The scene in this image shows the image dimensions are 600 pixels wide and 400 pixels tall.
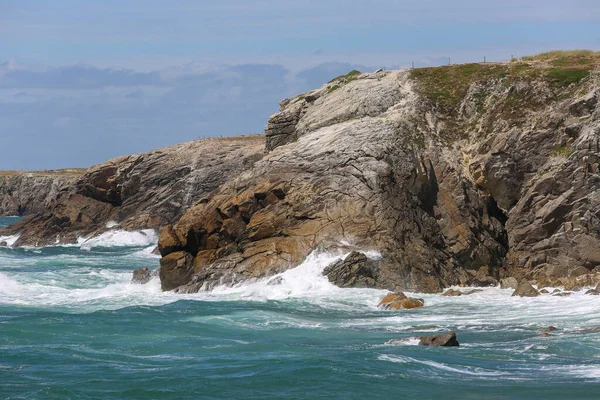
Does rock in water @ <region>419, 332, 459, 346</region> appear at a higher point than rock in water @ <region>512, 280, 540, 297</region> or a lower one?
lower

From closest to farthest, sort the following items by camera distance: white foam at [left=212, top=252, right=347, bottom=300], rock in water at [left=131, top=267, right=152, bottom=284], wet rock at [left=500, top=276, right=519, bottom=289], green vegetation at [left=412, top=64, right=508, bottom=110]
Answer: white foam at [left=212, top=252, right=347, bottom=300] < wet rock at [left=500, top=276, right=519, bottom=289] < rock in water at [left=131, top=267, right=152, bottom=284] < green vegetation at [left=412, top=64, right=508, bottom=110]

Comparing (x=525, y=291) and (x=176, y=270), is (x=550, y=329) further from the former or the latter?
(x=176, y=270)

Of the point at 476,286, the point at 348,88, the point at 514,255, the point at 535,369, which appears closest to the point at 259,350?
the point at 535,369

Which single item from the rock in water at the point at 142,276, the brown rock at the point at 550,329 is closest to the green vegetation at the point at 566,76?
the brown rock at the point at 550,329

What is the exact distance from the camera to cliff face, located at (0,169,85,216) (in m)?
122

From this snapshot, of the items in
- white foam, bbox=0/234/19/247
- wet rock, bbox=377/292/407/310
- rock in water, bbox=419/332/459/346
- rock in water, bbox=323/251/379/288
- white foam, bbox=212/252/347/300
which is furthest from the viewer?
white foam, bbox=0/234/19/247

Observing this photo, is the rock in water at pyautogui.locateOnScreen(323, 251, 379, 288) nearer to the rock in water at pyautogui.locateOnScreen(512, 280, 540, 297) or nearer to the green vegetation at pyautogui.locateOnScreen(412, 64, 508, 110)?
the rock in water at pyautogui.locateOnScreen(512, 280, 540, 297)

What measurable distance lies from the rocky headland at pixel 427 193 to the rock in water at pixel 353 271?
0.05 metres

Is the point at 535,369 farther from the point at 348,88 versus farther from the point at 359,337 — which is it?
the point at 348,88

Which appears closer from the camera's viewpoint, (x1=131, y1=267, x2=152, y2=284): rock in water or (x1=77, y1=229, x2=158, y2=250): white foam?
(x1=131, y1=267, x2=152, y2=284): rock in water

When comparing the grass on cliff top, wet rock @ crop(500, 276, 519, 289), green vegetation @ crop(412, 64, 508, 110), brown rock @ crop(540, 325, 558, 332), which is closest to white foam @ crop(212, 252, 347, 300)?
wet rock @ crop(500, 276, 519, 289)

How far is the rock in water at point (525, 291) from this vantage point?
122 ft

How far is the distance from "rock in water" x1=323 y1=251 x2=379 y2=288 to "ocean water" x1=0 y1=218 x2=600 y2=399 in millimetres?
486

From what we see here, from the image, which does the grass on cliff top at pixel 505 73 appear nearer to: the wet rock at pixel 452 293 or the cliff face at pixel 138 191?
the wet rock at pixel 452 293
